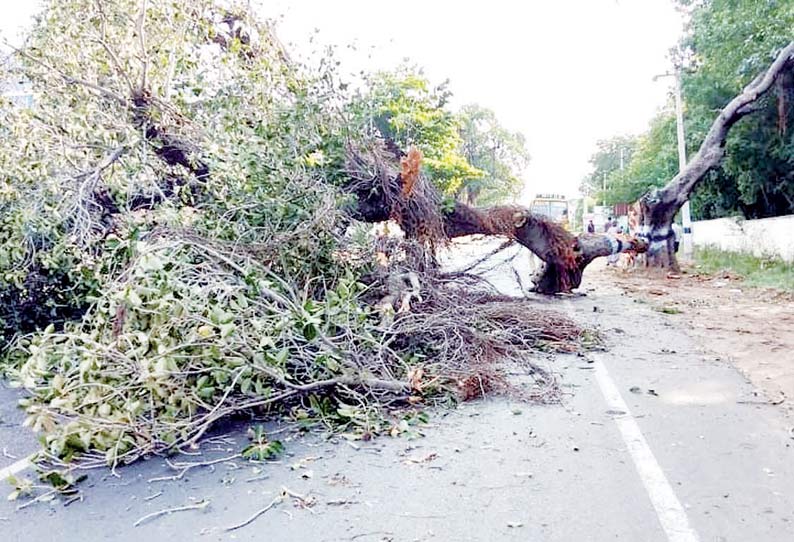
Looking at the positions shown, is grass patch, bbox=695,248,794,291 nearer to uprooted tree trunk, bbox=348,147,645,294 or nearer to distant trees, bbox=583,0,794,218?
distant trees, bbox=583,0,794,218

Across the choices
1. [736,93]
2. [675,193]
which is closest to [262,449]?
[675,193]

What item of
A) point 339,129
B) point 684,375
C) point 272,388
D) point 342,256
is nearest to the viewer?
point 272,388

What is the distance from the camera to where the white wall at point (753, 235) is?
762 inches

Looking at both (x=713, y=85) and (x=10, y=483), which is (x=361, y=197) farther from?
(x=713, y=85)

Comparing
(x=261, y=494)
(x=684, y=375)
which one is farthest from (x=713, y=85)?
(x=261, y=494)

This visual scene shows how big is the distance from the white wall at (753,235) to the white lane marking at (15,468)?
63.3 feet

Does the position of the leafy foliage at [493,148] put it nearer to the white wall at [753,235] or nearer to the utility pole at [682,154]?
the white wall at [753,235]

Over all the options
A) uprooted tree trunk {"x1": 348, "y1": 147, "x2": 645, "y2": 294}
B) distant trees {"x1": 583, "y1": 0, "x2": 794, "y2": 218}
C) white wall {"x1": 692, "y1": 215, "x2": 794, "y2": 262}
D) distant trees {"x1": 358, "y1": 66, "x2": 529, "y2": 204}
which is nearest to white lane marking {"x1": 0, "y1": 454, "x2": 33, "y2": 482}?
uprooted tree trunk {"x1": 348, "y1": 147, "x2": 645, "y2": 294}

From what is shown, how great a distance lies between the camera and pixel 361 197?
10.3 m

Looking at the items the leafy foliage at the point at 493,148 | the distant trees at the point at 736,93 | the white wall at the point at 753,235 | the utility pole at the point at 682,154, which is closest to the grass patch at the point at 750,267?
the white wall at the point at 753,235

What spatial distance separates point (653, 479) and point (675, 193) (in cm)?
1637

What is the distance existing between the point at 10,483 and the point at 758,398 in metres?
5.65

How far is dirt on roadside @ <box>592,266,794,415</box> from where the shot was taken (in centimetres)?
681

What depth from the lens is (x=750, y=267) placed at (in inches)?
750
